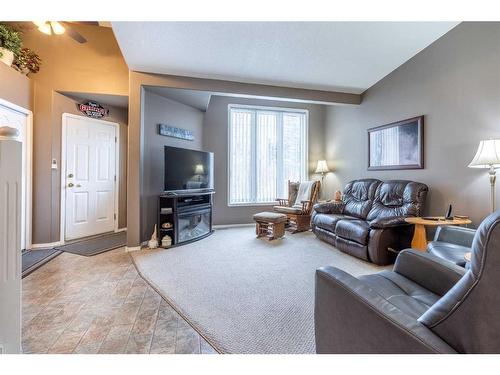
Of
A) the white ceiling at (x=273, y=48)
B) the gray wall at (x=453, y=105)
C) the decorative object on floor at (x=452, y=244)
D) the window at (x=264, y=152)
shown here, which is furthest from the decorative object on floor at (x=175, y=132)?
the decorative object on floor at (x=452, y=244)

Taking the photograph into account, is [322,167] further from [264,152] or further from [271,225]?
[271,225]

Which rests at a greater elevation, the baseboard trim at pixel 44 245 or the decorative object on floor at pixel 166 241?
the decorative object on floor at pixel 166 241

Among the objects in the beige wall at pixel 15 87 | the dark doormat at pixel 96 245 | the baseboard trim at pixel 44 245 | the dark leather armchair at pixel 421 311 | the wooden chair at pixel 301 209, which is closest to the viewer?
the dark leather armchair at pixel 421 311

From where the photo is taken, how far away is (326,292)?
1.08 m

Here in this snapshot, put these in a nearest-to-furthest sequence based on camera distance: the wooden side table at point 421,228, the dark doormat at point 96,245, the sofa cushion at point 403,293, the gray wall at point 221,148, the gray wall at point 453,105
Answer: the sofa cushion at point 403,293
the wooden side table at point 421,228
the gray wall at point 453,105
the dark doormat at point 96,245
the gray wall at point 221,148

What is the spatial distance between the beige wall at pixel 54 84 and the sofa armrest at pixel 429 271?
430 cm

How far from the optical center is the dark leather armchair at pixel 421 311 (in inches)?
25.5

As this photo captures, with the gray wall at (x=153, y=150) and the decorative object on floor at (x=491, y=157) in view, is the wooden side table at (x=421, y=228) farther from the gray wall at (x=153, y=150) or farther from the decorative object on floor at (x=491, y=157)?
the gray wall at (x=153, y=150)

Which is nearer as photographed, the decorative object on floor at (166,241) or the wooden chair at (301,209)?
the decorative object on floor at (166,241)

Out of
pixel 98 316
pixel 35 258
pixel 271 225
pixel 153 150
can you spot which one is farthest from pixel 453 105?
pixel 35 258

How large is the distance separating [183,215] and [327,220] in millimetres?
2259

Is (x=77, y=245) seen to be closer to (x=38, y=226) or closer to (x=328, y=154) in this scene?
(x=38, y=226)

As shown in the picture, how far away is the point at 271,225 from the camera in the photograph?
163 inches
